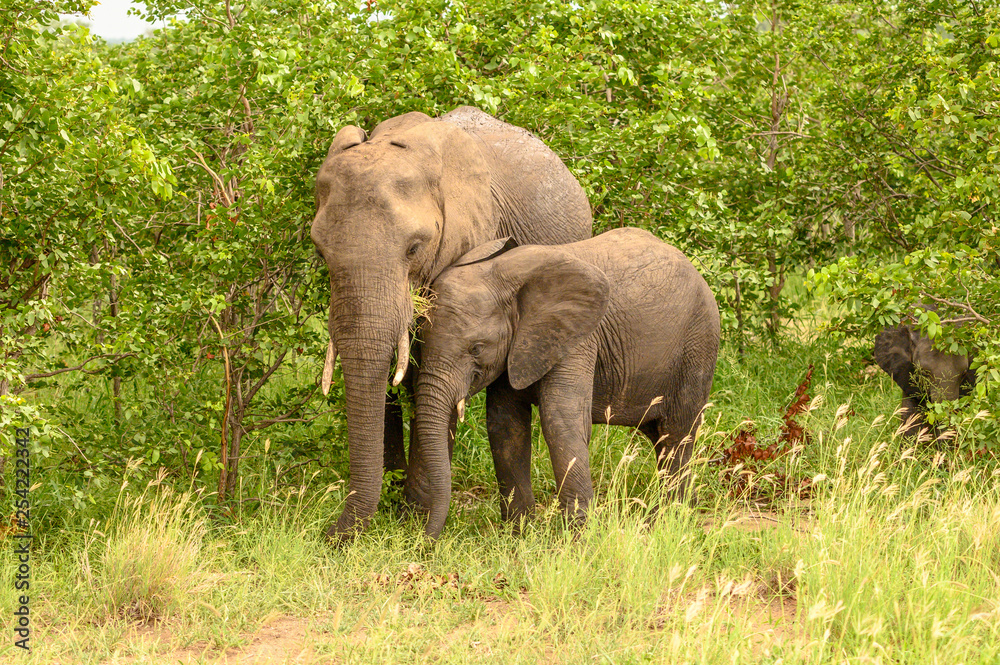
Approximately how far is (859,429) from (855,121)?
286 centimetres

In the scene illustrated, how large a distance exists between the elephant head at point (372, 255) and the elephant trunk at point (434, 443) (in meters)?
0.25

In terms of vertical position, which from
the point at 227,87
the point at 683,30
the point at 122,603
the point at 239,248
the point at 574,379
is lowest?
the point at 122,603

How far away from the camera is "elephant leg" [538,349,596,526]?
19.9ft

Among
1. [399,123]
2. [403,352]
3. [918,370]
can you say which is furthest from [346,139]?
[918,370]

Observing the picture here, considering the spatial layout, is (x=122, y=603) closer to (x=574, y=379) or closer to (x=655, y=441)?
(x=574, y=379)

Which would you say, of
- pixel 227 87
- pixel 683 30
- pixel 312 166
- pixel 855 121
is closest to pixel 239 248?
pixel 312 166

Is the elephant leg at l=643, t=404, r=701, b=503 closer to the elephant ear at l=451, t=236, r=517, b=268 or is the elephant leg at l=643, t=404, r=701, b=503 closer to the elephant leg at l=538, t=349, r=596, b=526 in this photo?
the elephant leg at l=538, t=349, r=596, b=526

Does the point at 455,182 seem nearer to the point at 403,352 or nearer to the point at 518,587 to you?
the point at 403,352

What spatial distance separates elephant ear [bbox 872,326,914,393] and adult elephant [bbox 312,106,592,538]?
3253 millimetres

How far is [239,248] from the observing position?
20.9 feet

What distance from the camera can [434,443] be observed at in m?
5.88

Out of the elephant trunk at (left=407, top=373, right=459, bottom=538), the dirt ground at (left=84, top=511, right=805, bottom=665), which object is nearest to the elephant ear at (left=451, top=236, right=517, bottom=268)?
the elephant trunk at (left=407, top=373, right=459, bottom=538)

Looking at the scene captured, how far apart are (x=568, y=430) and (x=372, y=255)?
1.47m

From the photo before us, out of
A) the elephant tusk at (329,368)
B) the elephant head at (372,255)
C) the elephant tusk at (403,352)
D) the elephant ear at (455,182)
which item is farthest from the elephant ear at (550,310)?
the elephant tusk at (329,368)
